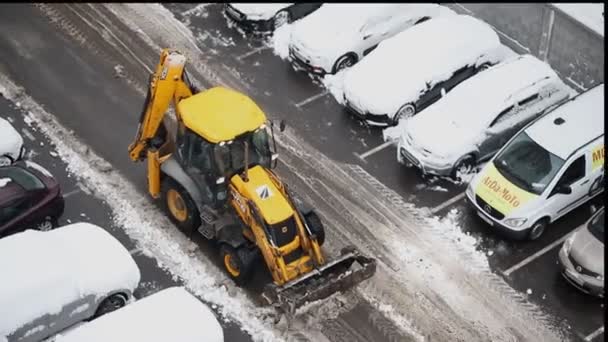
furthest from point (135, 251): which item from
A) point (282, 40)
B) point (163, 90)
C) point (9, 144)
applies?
point (282, 40)

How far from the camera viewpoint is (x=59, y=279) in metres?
17.0

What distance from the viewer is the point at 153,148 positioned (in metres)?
19.7

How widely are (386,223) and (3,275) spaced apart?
306 inches

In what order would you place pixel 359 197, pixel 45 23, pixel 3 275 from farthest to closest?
pixel 45 23, pixel 359 197, pixel 3 275

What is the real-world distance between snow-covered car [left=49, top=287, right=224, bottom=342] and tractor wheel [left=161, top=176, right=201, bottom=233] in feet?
8.52

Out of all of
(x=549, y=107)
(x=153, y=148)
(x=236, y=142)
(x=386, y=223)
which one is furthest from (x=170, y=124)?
(x=549, y=107)

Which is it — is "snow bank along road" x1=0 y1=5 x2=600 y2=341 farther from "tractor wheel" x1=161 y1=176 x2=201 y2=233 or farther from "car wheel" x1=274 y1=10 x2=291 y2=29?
"car wheel" x1=274 y1=10 x2=291 y2=29

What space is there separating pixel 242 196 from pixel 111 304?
3.06 meters

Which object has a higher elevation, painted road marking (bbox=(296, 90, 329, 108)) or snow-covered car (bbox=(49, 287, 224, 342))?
snow-covered car (bbox=(49, 287, 224, 342))

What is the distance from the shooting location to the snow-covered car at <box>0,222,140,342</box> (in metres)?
16.6

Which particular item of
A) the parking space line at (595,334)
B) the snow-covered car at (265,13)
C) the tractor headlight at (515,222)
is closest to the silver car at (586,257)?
the parking space line at (595,334)

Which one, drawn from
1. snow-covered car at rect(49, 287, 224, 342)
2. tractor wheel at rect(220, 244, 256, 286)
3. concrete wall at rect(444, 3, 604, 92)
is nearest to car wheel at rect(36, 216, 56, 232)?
snow-covered car at rect(49, 287, 224, 342)

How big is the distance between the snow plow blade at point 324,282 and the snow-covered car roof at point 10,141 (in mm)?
6507

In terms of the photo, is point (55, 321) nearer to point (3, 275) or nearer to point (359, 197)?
point (3, 275)
